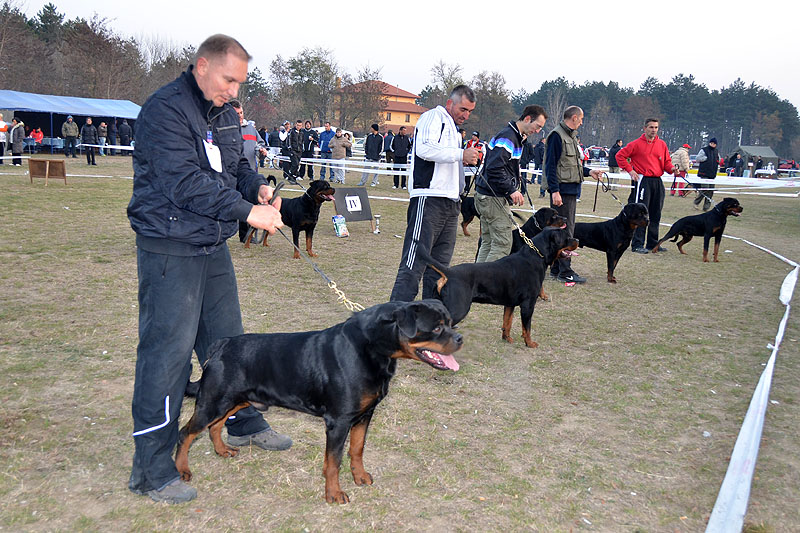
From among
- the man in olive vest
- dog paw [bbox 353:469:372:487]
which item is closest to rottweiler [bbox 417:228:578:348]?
the man in olive vest

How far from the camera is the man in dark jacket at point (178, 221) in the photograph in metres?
2.45

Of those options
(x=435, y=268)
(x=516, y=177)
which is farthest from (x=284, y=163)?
(x=435, y=268)

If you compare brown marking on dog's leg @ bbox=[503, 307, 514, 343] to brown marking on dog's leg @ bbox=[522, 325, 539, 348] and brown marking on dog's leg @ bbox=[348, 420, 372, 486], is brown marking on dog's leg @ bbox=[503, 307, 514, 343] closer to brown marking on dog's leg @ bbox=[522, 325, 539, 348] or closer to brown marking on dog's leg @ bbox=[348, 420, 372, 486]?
brown marking on dog's leg @ bbox=[522, 325, 539, 348]

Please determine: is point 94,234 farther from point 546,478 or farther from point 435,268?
point 546,478

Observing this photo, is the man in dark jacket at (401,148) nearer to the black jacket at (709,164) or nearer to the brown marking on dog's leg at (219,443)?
the black jacket at (709,164)

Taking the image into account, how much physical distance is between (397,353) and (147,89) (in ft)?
175

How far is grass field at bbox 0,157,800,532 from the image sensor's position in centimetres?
279

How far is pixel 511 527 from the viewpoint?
271 cm

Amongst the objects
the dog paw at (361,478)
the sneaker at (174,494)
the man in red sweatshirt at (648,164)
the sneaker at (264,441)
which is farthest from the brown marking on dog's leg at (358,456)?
the man in red sweatshirt at (648,164)

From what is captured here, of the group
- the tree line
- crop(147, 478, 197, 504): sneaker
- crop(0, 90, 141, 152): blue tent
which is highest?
the tree line

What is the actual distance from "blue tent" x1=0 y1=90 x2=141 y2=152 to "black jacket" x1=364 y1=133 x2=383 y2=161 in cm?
1451

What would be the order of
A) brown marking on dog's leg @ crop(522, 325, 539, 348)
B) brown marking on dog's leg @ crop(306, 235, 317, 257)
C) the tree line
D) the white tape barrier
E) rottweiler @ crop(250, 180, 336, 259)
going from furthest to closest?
1. the tree line
2. brown marking on dog's leg @ crop(306, 235, 317, 257)
3. rottweiler @ crop(250, 180, 336, 259)
4. brown marking on dog's leg @ crop(522, 325, 539, 348)
5. the white tape barrier

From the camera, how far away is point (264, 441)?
3.35m

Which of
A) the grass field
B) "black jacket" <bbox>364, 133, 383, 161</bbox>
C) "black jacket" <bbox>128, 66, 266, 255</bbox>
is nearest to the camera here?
"black jacket" <bbox>128, 66, 266, 255</bbox>
